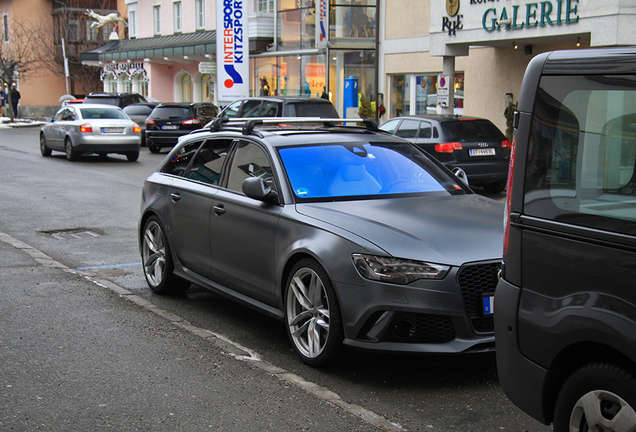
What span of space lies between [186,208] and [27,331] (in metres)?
1.65

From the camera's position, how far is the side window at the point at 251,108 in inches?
762

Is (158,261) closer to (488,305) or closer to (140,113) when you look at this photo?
(488,305)

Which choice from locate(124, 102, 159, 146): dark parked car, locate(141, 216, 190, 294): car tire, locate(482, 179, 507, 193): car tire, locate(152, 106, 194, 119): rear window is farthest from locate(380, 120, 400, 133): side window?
locate(124, 102, 159, 146): dark parked car

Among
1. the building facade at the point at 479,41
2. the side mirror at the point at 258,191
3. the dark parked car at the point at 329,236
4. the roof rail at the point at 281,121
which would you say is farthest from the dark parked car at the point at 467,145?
the side mirror at the point at 258,191

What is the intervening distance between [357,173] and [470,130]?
→ 31.0ft

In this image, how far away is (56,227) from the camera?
1084 cm

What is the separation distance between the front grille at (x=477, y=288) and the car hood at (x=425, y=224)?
7cm

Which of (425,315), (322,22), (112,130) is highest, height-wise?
(322,22)

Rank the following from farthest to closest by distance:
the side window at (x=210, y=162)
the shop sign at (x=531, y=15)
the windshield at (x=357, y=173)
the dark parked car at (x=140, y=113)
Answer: the dark parked car at (x=140, y=113) → the shop sign at (x=531, y=15) → the side window at (x=210, y=162) → the windshield at (x=357, y=173)

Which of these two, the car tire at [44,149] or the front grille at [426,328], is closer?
the front grille at [426,328]

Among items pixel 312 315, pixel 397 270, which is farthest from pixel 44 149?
pixel 397 270

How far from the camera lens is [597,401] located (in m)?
3.05

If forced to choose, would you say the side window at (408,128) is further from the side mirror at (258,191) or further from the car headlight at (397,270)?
the car headlight at (397,270)

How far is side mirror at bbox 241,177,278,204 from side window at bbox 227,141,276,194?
25 centimetres
